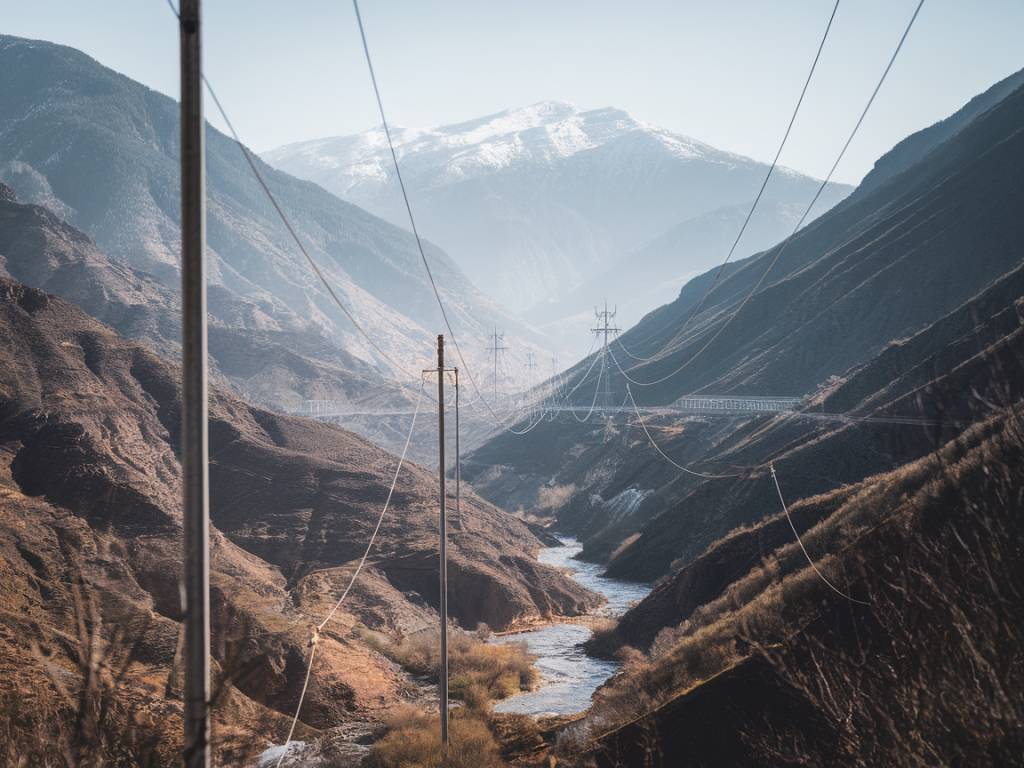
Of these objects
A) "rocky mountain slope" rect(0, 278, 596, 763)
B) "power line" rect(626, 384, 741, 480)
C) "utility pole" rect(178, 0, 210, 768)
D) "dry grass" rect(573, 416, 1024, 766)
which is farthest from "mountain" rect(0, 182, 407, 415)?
"utility pole" rect(178, 0, 210, 768)

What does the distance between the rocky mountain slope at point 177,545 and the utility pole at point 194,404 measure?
13.7 feet

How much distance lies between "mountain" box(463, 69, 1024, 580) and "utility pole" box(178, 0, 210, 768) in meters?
38.2

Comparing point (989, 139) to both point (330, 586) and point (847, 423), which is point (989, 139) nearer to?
point (847, 423)

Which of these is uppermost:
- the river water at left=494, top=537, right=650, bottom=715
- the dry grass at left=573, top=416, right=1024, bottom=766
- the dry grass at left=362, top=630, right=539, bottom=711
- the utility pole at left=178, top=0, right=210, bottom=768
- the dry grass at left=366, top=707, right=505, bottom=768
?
the utility pole at left=178, top=0, right=210, bottom=768

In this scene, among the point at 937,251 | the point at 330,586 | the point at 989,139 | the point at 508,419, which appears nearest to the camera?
the point at 330,586

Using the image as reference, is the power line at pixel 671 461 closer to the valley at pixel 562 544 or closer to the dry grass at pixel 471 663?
the valley at pixel 562 544

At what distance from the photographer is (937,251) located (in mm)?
94750

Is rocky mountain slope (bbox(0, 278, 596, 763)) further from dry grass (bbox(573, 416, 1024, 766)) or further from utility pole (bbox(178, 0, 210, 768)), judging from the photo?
dry grass (bbox(573, 416, 1024, 766))

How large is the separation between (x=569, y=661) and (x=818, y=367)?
5895 centimetres

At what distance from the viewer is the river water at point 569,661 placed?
37.1 meters

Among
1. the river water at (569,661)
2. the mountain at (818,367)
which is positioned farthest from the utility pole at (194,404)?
the mountain at (818,367)

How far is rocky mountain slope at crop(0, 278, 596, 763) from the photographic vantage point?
29.1m

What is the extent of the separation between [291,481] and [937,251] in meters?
65.5

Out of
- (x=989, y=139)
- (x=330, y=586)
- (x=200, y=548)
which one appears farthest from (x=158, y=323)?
(x=200, y=548)
